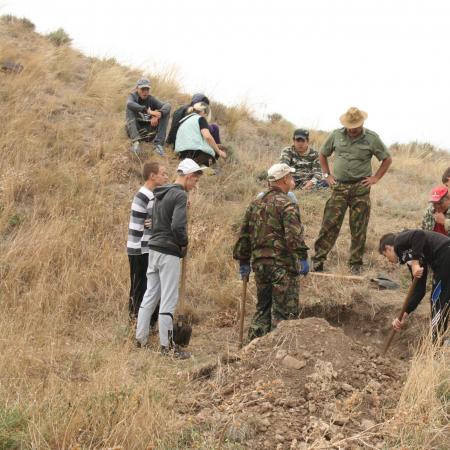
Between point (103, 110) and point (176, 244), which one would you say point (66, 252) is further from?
point (103, 110)

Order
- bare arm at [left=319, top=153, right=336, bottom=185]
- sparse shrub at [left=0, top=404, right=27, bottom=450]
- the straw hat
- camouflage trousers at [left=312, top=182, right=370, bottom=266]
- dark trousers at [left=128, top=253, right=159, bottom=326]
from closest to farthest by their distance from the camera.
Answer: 1. sparse shrub at [left=0, top=404, right=27, bottom=450]
2. dark trousers at [left=128, top=253, right=159, bottom=326]
3. the straw hat
4. camouflage trousers at [left=312, top=182, right=370, bottom=266]
5. bare arm at [left=319, top=153, right=336, bottom=185]

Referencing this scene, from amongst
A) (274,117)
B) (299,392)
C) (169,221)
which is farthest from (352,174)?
(274,117)

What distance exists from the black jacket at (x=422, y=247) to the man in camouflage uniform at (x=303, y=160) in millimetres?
3373

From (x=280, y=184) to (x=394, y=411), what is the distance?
2.42m

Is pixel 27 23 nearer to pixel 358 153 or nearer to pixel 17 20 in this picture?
pixel 17 20

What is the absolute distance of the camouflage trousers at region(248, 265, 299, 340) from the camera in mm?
6000

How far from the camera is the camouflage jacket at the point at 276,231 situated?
5801 millimetres

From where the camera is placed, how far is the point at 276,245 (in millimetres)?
5926

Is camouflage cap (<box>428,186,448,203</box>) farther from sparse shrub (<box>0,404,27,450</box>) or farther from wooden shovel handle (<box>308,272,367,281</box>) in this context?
sparse shrub (<box>0,404,27,450</box>)

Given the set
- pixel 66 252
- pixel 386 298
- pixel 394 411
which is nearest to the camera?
pixel 394 411

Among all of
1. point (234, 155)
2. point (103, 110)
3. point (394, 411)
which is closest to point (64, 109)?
point (103, 110)

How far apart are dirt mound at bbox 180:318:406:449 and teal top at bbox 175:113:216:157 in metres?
4.58

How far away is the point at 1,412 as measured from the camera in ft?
12.5

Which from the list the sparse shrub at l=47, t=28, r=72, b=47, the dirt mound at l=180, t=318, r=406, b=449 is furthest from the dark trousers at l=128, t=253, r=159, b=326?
the sparse shrub at l=47, t=28, r=72, b=47
